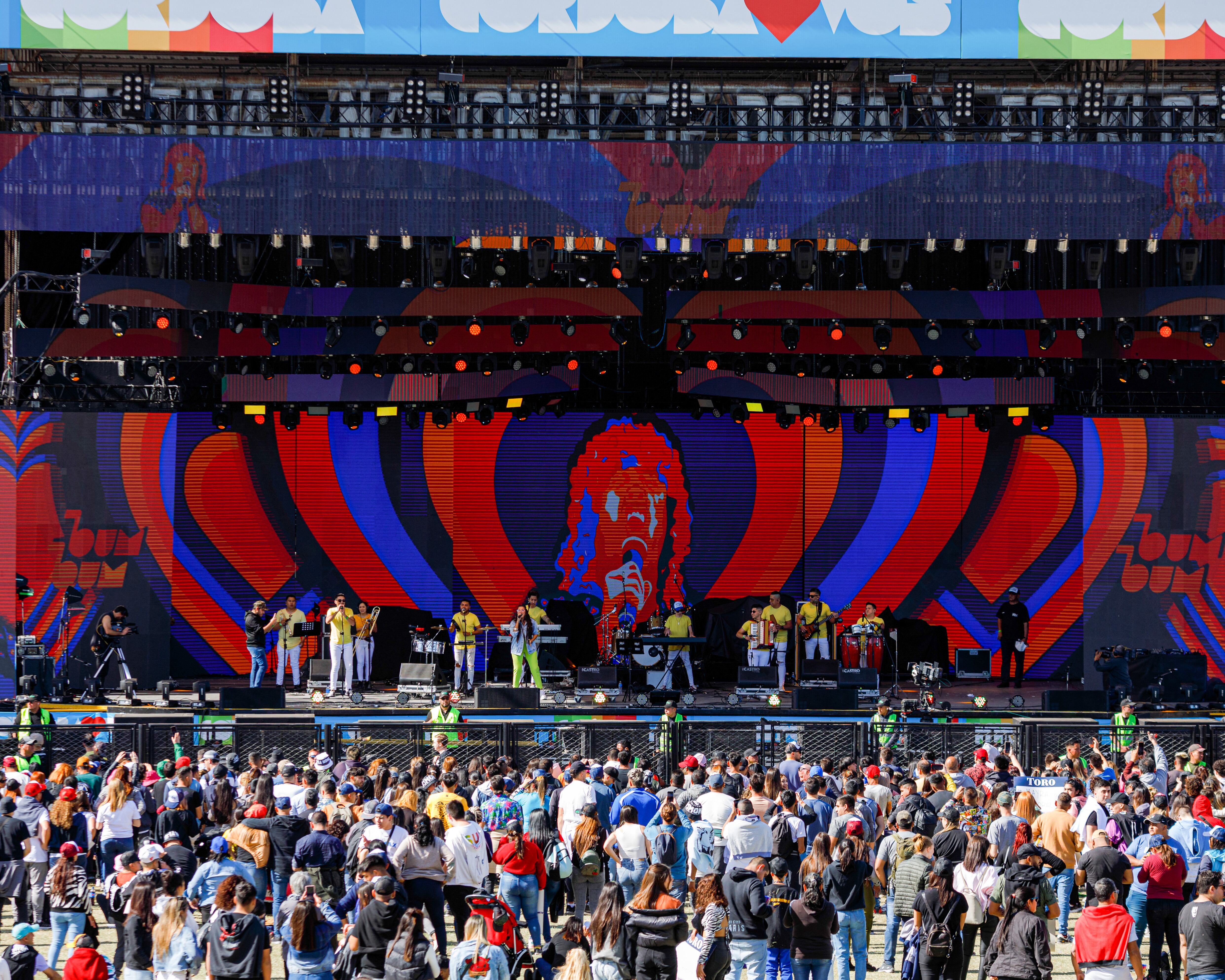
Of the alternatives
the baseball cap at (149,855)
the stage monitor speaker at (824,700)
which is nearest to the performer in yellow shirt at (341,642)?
the stage monitor speaker at (824,700)

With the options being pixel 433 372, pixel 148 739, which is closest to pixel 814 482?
pixel 433 372

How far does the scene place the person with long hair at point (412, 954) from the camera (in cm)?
945

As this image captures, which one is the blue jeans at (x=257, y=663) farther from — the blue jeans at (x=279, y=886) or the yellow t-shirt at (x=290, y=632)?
the blue jeans at (x=279, y=886)

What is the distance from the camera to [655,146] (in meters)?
25.0

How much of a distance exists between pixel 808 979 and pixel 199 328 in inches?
775

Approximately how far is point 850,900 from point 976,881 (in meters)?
1.00

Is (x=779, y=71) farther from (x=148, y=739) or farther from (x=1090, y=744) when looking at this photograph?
(x=148, y=739)

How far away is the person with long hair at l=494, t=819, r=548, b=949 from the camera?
476 inches

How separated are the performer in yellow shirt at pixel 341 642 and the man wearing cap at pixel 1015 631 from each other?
42.3 feet

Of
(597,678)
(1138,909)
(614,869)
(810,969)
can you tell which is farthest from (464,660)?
(810,969)

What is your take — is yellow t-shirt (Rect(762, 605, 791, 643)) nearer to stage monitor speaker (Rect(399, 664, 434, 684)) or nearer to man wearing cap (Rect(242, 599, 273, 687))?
Answer: stage monitor speaker (Rect(399, 664, 434, 684))

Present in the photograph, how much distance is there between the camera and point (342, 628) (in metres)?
28.3

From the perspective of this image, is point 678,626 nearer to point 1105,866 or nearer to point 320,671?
point 320,671

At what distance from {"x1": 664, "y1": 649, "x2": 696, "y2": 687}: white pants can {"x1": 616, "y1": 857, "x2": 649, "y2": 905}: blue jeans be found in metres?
15.5
